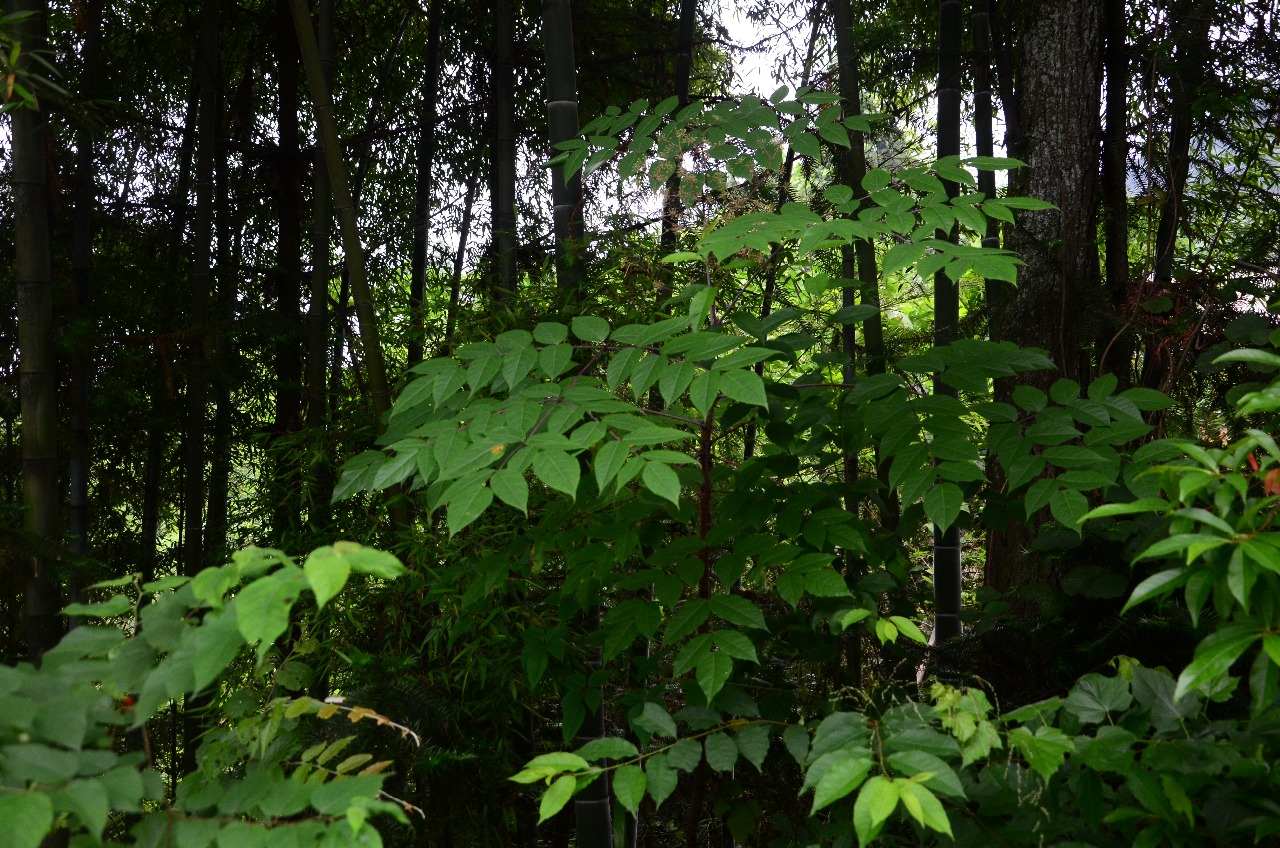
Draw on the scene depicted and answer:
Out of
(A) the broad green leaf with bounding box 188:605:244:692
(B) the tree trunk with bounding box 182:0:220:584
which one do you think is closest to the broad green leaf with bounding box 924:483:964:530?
(A) the broad green leaf with bounding box 188:605:244:692

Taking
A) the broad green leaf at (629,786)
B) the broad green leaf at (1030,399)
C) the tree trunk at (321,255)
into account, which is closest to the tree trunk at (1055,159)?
the broad green leaf at (1030,399)

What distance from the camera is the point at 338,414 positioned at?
2.31 meters

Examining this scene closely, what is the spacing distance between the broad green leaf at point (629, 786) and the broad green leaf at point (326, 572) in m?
0.50

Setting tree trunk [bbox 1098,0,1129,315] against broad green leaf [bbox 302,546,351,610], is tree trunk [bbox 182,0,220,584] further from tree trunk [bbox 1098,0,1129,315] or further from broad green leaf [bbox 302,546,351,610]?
tree trunk [bbox 1098,0,1129,315]

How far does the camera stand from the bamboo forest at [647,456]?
3.16ft

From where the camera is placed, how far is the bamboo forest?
964mm

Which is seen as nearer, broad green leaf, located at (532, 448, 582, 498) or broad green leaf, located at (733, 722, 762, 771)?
broad green leaf, located at (532, 448, 582, 498)

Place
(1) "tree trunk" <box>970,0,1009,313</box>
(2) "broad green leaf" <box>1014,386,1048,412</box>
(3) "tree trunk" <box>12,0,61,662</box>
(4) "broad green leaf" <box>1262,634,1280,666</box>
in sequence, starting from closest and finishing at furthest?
(4) "broad green leaf" <box>1262,634,1280,666</box>
(2) "broad green leaf" <box>1014,386,1048,412</box>
(3) "tree trunk" <box>12,0,61,662</box>
(1) "tree trunk" <box>970,0,1009,313</box>

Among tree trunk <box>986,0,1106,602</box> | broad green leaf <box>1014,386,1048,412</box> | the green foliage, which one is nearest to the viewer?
the green foliage

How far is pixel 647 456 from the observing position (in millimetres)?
1090

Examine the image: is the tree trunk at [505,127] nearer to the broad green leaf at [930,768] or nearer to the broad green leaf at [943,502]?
the broad green leaf at [943,502]

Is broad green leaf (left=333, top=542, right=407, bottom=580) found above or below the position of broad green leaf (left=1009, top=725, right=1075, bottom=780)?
above

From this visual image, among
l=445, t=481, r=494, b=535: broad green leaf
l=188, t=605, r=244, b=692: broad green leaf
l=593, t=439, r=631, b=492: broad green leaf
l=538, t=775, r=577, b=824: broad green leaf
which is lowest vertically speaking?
l=538, t=775, r=577, b=824: broad green leaf

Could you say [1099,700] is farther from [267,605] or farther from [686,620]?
[267,605]
